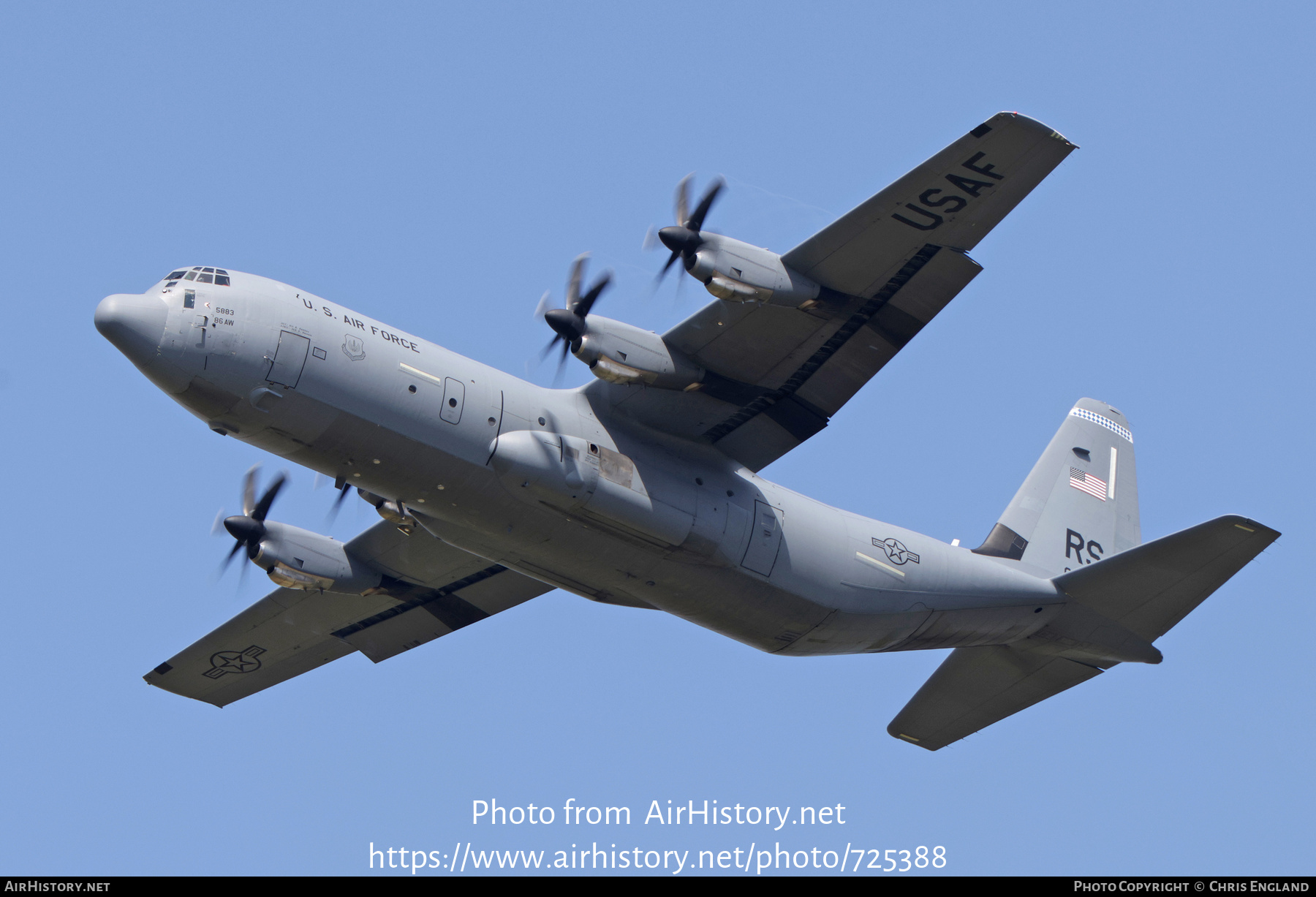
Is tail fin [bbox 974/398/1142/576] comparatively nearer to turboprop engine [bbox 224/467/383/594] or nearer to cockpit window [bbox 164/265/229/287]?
turboprop engine [bbox 224/467/383/594]

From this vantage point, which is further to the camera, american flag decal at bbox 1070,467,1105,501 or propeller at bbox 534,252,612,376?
american flag decal at bbox 1070,467,1105,501

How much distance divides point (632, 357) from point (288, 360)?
5.00m

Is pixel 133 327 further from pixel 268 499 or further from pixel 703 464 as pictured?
pixel 703 464

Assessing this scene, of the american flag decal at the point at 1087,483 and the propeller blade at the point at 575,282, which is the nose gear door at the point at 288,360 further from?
the american flag decal at the point at 1087,483

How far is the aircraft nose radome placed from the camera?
2105 cm

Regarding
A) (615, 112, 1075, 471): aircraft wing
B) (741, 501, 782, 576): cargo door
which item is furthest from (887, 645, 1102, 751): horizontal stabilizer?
(615, 112, 1075, 471): aircraft wing

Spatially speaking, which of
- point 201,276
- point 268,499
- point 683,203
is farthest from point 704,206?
point 268,499

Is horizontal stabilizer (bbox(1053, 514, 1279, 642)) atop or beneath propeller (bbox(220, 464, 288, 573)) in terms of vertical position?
beneath

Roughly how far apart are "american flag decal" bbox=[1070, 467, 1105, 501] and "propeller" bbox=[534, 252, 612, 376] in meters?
11.6

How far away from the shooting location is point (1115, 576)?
1017 inches

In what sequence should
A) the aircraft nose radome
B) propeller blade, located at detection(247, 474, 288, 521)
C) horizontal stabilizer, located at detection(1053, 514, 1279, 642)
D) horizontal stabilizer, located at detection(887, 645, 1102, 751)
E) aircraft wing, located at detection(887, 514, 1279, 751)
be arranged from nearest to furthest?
the aircraft nose radome, horizontal stabilizer, located at detection(1053, 514, 1279, 642), aircraft wing, located at detection(887, 514, 1279, 751), propeller blade, located at detection(247, 474, 288, 521), horizontal stabilizer, located at detection(887, 645, 1102, 751)

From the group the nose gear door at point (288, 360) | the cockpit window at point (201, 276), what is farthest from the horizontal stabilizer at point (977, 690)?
the cockpit window at point (201, 276)
